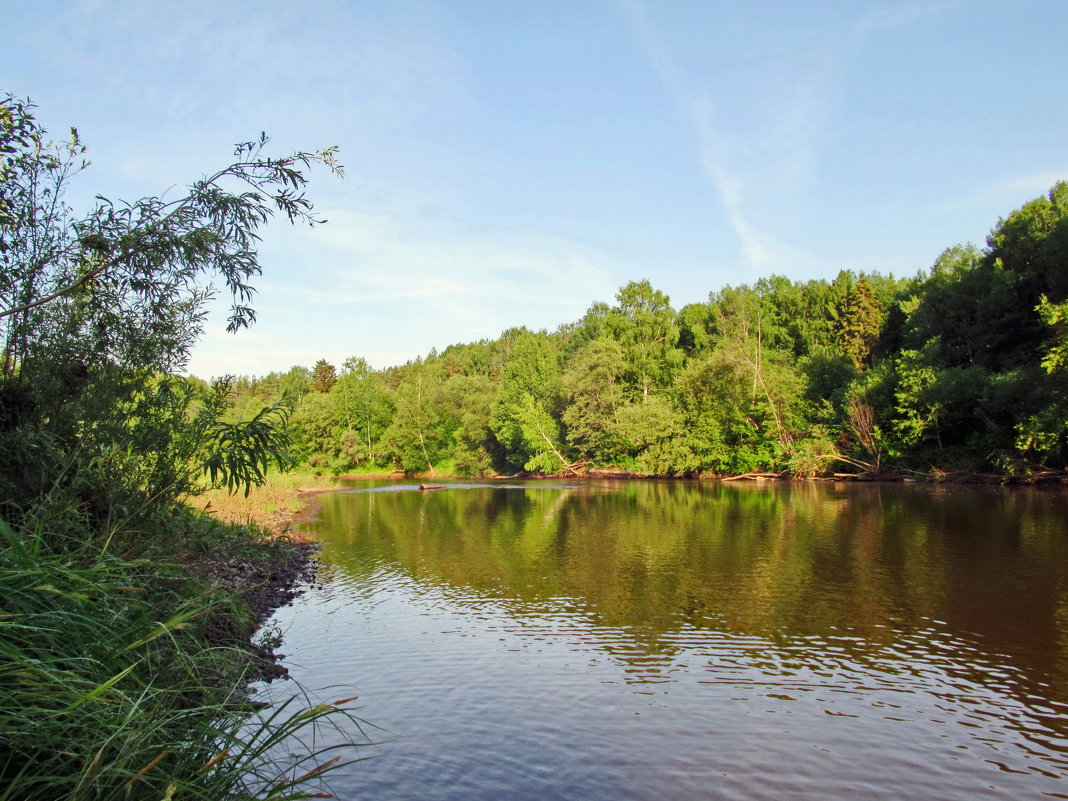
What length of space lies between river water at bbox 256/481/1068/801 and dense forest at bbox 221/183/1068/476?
16.6 feet

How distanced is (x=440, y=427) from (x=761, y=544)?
69429 mm

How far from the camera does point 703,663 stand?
1138 cm

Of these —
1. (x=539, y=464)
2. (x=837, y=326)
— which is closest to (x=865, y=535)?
(x=539, y=464)

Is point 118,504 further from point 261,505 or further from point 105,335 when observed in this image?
point 261,505

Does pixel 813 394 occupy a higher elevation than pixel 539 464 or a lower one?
higher

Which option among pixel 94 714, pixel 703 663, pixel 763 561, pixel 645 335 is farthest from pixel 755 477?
pixel 94 714

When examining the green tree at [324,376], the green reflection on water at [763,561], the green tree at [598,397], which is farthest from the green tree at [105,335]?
the green tree at [324,376]

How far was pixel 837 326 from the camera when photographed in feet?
238

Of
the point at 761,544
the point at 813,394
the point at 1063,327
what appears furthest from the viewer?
the point at 813,394

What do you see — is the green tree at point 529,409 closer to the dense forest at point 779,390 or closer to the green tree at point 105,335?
the dense forest at point 779,390

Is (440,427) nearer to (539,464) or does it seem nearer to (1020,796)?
(539,464)

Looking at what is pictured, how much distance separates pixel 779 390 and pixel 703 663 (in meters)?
49.6

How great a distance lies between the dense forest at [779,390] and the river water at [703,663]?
16.6ft

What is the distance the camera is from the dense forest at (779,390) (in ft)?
140
